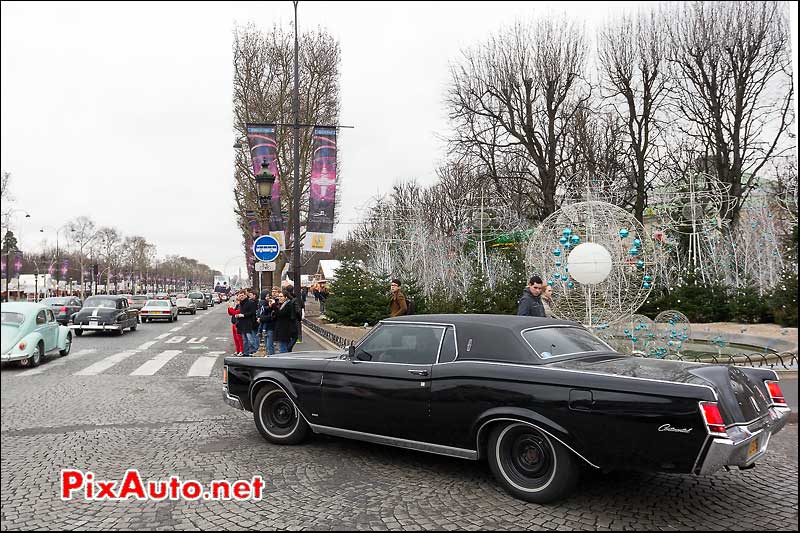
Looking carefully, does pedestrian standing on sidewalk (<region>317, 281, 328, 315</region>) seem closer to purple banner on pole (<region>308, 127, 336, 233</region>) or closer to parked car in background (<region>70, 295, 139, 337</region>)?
purple banner on pole (<region>308, 127, 336, 233</region>)

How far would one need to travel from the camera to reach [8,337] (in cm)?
264

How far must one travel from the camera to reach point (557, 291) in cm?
1855

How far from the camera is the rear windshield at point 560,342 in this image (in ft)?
17.4

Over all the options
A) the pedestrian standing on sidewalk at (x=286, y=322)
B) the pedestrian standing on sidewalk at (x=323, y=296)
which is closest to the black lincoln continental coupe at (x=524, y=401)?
the pedestrian standing on sidewalk at (x=286, y=322)

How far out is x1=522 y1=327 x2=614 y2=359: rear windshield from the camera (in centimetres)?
529

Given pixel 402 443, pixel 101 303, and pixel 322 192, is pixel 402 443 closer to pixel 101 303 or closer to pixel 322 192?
pixel 322 192

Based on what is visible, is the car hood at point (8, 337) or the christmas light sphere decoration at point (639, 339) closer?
the car hood at point (8, 337)

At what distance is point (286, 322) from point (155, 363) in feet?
13.5

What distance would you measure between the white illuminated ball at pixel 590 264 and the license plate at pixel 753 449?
361 inches

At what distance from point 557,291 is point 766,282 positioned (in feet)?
40.9

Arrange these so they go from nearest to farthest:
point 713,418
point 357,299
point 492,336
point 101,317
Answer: point 713,418
point 492,336
point 101,317
point 357,299

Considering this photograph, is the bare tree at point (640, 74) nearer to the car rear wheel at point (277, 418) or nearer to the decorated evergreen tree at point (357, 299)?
the decorated evergreen tree at point (357, 299)

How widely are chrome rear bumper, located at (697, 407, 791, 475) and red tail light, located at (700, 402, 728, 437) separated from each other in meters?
0.06

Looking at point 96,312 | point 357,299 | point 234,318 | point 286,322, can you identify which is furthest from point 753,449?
point 96,312
